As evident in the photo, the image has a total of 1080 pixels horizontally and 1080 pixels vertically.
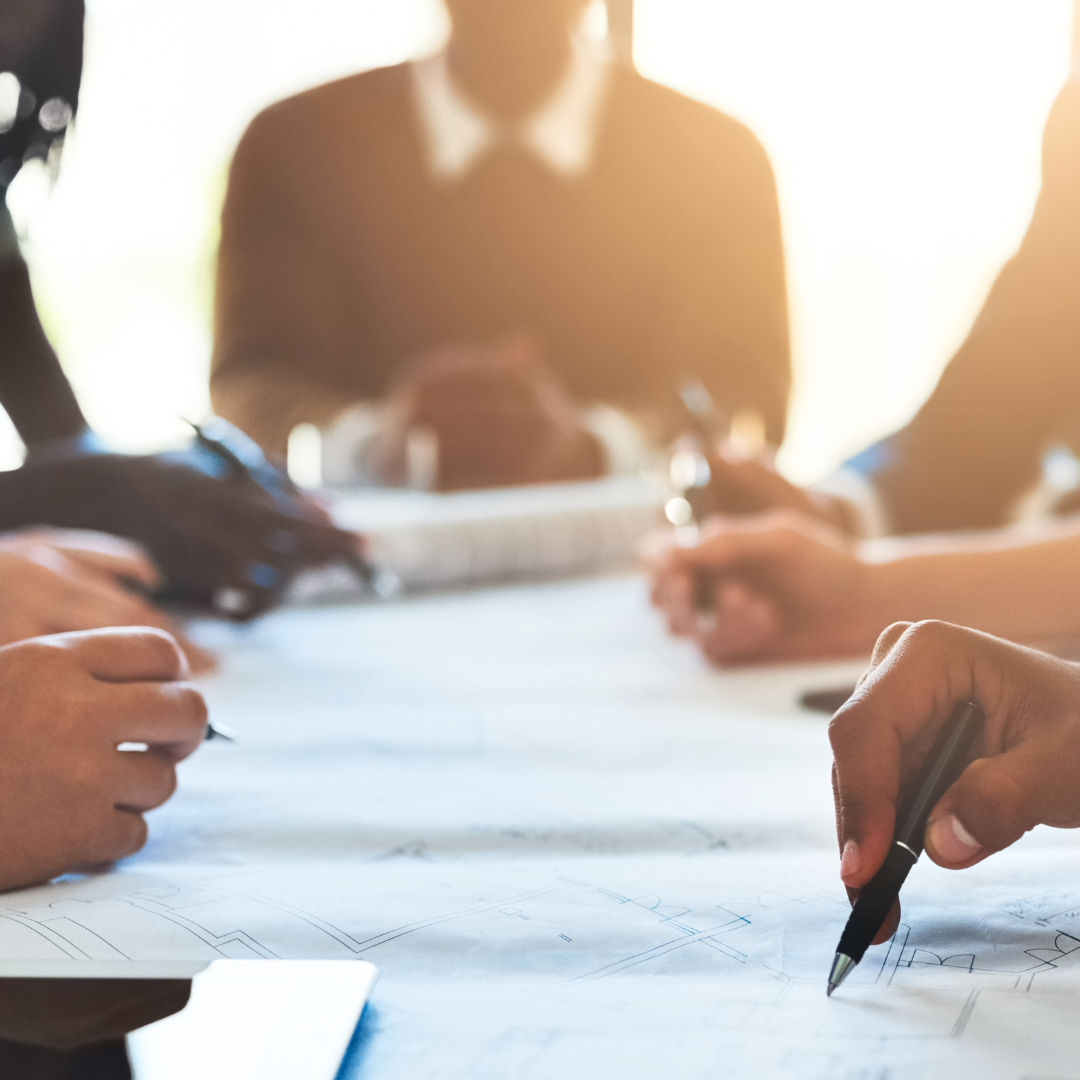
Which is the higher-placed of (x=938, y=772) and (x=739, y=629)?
(x=938, y=772)

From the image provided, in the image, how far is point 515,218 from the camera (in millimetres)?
1492

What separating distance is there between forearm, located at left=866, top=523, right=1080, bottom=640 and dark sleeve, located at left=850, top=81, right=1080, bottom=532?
28 centimetres

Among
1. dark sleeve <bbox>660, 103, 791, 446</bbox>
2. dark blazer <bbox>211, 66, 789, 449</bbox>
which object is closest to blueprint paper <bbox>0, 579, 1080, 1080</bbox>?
dark sleeve <bbox>660, 103, 791, 446</bbox>

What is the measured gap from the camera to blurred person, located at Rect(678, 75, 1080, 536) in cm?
84

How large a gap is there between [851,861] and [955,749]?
0.12ft

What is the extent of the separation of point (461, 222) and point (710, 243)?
348 millimetres

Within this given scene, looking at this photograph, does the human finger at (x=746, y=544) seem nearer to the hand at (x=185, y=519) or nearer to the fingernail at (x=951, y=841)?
the hand at (x=185, y=519)

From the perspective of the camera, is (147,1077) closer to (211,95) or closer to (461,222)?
(461,222)

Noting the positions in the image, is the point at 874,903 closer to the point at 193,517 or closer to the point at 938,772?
the point at 938,772

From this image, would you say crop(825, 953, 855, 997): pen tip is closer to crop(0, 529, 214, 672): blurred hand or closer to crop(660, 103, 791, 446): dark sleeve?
crop(0, 529, 214, 672): blurred hand

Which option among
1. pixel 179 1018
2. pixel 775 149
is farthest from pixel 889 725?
pixel 775 149

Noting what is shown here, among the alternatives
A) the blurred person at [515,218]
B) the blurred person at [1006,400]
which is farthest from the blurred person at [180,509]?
the blurred person at [515,218]

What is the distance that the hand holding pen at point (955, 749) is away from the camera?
0.76ft

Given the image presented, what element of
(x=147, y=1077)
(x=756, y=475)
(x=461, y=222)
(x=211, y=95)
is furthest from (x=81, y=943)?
(x=211, y=95)
